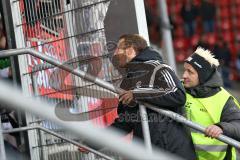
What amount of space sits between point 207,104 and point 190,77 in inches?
9.3

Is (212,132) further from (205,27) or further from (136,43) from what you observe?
(205,27)

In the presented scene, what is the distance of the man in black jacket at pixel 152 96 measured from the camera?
13.4 feet

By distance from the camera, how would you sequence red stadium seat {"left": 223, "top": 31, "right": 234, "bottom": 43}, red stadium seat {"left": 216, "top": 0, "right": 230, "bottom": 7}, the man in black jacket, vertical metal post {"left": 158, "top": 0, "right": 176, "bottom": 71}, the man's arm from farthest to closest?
red stadium seat {"left": 216, "top": 0, "right": 230, "bottom": 7} < red stadium seat {"left": 223, "top": 31, "right": 234, "bottom": 43} < vertical metal post {"left": 158, "top": 0, "right": 176, "bottom": 71} < the man's arm < the man in black jacket

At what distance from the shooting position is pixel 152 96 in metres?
4.07

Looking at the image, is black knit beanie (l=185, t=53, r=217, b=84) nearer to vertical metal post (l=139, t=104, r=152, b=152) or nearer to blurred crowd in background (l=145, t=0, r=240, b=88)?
vertical metal post (l=139, t=104, r=152, b=152)

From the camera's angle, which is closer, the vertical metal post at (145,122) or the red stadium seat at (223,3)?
the vertical metal post at (145,122)

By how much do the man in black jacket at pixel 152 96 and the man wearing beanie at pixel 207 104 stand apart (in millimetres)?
106

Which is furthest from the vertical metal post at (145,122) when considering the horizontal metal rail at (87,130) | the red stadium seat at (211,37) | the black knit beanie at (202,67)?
the red stadium seat at (211,37)

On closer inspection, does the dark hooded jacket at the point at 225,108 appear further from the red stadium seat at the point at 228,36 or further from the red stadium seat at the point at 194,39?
the red stadium seat at the point at 228,36

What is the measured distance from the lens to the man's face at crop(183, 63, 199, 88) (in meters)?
4.43

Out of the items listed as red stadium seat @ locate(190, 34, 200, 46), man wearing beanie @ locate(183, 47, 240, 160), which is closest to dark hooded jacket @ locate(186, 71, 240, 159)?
man wearing beanie @ locate(183, 47, 240, 160)

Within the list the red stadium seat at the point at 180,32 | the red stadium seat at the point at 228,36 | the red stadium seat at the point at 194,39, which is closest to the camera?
the red stadium seat at the point at 194,39

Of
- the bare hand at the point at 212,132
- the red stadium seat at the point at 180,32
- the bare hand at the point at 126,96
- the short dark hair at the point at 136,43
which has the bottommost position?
the bare hand at the point at 212,132

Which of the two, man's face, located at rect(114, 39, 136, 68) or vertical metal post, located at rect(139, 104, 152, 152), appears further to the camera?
man's face, located at rect(114, 39, 136, 68)
